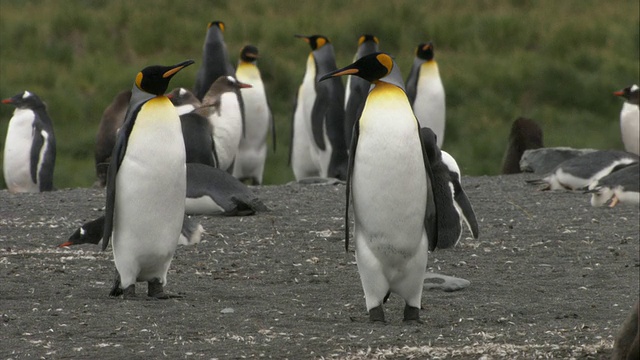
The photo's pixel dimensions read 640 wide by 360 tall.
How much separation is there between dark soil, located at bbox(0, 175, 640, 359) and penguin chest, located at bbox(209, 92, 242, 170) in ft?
5.04

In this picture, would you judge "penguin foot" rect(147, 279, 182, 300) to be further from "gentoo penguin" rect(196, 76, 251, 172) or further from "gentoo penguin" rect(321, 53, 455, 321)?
"gentoo penguin" rect(196, 76, 251, 172)

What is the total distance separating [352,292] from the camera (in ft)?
19.2

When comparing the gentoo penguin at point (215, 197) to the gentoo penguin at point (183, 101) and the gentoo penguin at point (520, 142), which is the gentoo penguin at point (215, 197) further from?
the gentoo penguin at point (520, 142)

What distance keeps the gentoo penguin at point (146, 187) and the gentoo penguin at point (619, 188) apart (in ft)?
13.2

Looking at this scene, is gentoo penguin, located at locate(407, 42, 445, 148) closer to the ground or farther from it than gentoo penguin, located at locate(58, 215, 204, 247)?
farther from it

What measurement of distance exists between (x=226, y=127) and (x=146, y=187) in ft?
15.8

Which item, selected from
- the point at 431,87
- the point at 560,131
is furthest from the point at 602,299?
the point at 560,131

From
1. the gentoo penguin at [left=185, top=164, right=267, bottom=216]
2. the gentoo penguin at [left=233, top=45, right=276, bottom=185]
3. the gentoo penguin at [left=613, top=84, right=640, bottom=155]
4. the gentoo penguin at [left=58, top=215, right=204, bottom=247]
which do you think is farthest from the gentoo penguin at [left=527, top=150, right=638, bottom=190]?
the gentoo penguin at [left=58, top=215, right=204, bottom=247]

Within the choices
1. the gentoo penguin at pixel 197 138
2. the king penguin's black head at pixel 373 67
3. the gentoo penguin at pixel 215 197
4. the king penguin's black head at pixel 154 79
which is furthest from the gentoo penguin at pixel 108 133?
the king penguin's black head at pixel 373 67

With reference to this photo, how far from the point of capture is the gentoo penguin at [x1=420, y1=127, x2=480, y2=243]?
6.67m

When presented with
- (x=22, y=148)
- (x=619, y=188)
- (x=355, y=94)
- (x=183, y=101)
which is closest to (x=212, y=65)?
(x=355, y=94)

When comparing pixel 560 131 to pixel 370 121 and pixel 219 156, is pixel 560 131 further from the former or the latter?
pixel 370 121

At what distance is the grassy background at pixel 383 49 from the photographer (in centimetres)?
1652

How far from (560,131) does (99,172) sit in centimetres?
787
